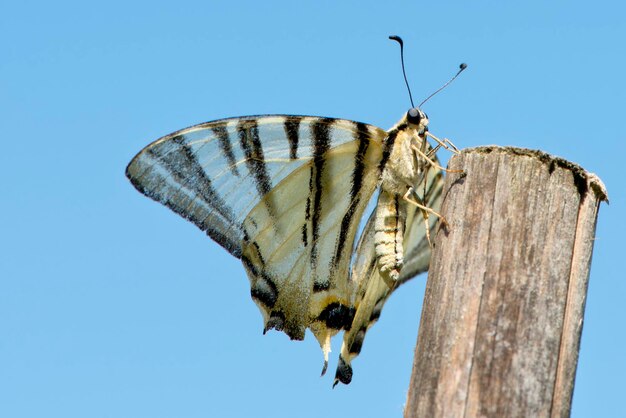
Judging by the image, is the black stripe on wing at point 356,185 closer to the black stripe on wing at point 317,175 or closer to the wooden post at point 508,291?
the black stripe on wing at point 317,175

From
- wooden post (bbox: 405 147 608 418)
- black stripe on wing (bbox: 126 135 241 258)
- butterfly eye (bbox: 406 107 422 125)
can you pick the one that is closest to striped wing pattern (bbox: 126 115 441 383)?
black stripe on wing (bbox: 126 135 241 258)

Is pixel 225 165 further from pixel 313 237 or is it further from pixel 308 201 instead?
pixel 313 237

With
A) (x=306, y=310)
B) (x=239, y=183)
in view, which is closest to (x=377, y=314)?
(x=306, y=310)

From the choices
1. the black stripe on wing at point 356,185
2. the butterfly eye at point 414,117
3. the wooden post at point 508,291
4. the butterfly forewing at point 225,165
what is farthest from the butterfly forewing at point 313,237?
the wooden post at point 508,291

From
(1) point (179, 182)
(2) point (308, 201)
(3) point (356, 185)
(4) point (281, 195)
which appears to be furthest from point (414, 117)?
(1) point (179, 182)

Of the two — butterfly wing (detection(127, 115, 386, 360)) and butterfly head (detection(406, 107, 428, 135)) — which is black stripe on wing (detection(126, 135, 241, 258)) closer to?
butterfly wing (detection(127, 115, 386, 360))

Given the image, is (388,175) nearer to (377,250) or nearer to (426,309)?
(377,250)

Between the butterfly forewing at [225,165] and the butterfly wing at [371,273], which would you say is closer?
the butterfly forewing at [225,165]
